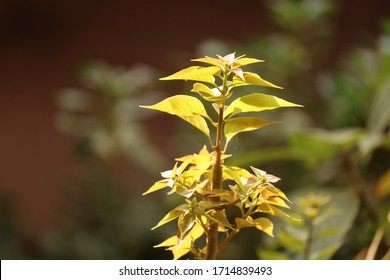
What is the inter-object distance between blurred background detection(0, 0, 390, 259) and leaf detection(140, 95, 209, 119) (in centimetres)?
4

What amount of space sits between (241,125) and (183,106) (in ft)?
0.07

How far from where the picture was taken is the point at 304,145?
0.46 m

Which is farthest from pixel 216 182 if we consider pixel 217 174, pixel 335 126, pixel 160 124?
pixel 160 124

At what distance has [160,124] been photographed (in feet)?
3.80

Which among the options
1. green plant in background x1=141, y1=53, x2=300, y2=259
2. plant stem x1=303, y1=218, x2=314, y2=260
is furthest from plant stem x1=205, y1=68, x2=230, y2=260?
plant stem x1=303, y1=218, x2=314, y2=260

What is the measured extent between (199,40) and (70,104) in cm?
34

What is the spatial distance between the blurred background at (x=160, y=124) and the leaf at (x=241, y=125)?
3 cm

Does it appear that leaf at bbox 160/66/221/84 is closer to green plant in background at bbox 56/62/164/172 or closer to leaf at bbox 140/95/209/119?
leaf at bbox 140/95/209/119

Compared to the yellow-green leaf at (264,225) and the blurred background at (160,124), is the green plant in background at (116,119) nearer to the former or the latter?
the blurred background at (160,124)

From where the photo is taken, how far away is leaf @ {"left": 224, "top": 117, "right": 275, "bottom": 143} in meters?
0.22

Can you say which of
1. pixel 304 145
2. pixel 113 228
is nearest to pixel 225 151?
pixel 304 145

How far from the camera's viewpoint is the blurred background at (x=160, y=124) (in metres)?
0.46

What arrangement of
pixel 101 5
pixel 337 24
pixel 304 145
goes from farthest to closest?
pixel 101 5 < pixel 337 24 < pixel 304 145
